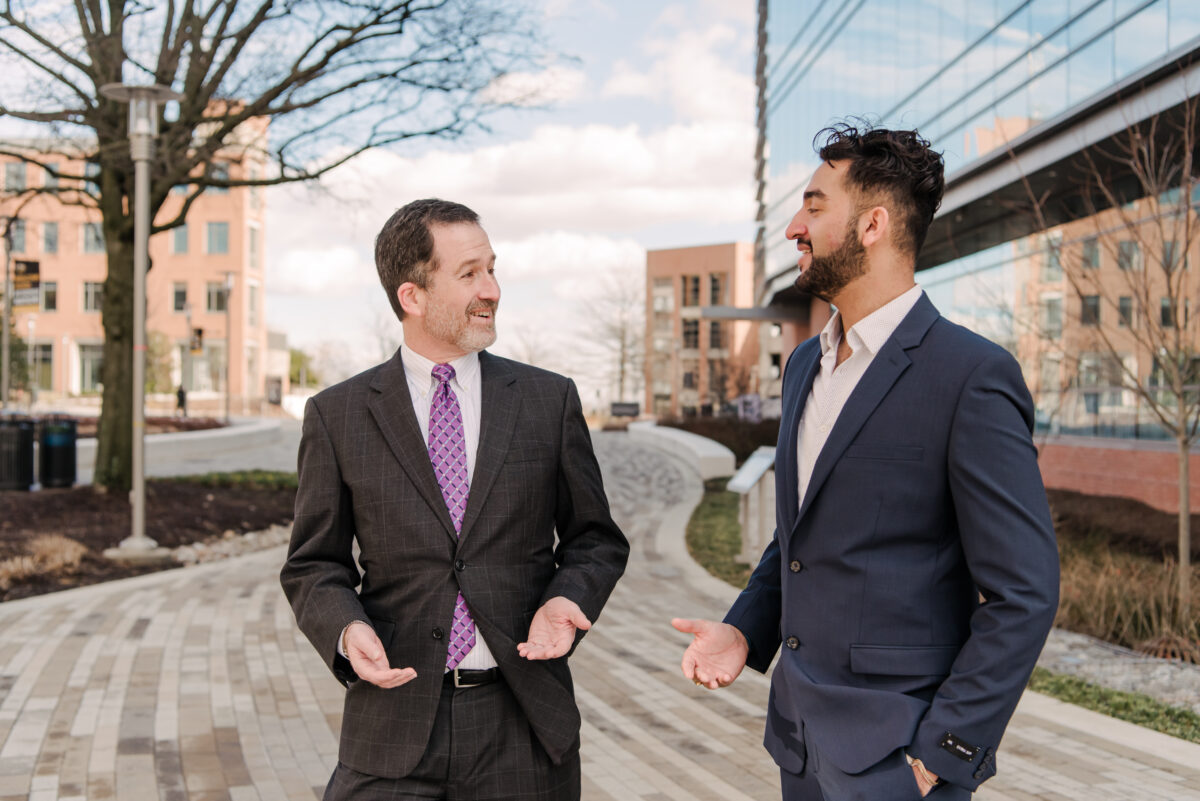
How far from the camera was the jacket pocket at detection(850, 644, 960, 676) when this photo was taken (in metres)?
2.10

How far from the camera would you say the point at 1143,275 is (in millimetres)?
8523

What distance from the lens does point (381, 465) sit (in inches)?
105

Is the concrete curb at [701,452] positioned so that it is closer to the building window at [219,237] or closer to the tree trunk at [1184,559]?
the tree trunk at [1184,559]

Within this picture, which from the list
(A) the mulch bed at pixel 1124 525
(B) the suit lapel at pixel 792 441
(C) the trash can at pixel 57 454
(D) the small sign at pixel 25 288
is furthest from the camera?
(D) the small sign at pixel 25 288

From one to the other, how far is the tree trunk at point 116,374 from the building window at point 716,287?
70.7m

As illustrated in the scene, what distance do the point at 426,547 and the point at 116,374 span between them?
41.4ft

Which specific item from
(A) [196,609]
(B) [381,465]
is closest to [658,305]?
(A) [196,609]

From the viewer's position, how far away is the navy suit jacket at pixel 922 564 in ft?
6.46

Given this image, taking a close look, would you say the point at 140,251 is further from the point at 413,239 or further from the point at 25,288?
the point at 25,288

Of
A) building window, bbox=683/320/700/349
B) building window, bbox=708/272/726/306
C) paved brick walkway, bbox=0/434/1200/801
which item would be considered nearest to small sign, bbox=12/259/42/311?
paved brick walkway, bbox=0/434/1200/801

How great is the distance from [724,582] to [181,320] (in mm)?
62789

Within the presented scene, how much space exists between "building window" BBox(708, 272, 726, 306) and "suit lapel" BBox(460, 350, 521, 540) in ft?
266

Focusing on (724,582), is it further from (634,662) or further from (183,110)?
(183,110)

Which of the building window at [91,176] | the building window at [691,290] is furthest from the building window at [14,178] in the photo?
the building window at [691,290]
